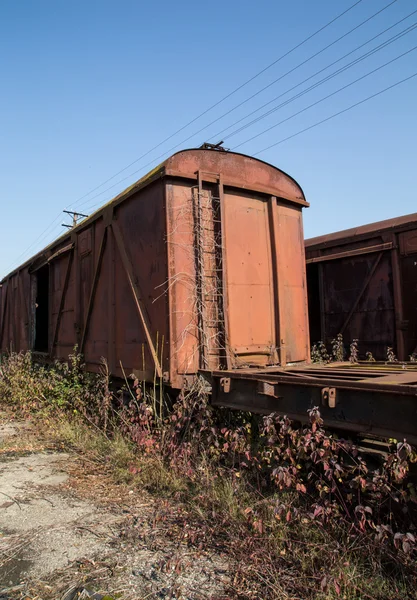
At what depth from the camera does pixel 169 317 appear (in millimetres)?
4957

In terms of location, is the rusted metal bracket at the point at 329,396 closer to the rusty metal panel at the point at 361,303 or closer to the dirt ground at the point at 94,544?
the dirt ground at the point at 94,544

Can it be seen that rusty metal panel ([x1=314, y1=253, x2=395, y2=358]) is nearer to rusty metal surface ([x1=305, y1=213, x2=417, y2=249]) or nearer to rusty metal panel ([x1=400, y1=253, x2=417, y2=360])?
rusty metal panel ([x1=400, y1=253, x2=417, y2=360])

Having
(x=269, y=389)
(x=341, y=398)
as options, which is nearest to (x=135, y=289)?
(x=269, y=389)

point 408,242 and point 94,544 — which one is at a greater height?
point 408,242

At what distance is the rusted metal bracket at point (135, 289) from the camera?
518 cm

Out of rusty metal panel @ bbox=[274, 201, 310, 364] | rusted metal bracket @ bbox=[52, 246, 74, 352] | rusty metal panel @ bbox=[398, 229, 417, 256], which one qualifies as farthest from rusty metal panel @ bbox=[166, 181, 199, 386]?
rusty metal panel @ bbox=[398, 229, 417, 256]

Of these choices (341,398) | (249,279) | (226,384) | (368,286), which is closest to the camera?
(341,398)

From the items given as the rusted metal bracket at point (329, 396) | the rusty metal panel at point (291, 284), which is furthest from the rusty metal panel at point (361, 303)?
the rusted metal bracket at point (329, 396)

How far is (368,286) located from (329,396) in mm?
5889

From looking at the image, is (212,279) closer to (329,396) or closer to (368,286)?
(329,396)

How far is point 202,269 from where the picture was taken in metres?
5.10

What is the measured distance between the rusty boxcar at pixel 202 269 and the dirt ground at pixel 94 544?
1.40 metres

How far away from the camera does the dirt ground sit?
2.75 m

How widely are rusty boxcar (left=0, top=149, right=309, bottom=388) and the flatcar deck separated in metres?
0.89
